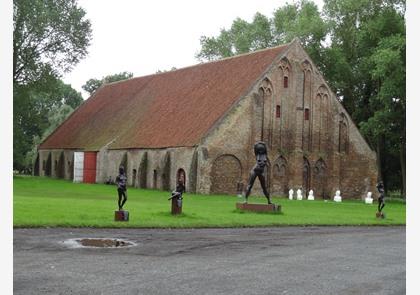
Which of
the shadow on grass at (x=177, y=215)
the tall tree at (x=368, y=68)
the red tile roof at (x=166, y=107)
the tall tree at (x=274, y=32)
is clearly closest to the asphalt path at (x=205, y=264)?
the shadow on grass at (x=177, y=215)

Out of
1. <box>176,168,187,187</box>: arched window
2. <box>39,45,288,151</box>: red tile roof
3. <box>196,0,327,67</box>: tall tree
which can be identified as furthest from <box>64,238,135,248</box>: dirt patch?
<box>196,0,327,67</box>: tall tree

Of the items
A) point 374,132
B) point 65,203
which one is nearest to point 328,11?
point 374,132

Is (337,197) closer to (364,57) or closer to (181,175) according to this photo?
(181,175)

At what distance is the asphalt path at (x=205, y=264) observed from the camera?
27.9 ft

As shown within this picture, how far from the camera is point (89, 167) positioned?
4819 cm

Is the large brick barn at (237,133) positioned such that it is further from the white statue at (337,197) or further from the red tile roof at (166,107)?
the white statue at (337,197)

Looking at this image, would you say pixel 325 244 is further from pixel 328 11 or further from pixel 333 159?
pixel 328 11

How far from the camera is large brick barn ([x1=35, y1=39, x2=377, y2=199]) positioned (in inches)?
1547

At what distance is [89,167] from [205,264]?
38.8 meters

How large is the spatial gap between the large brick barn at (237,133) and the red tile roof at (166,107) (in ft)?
0.36

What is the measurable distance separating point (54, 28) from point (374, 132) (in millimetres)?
25680

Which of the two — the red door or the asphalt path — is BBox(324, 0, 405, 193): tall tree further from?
the asphalt path

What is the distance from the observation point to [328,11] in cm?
5459

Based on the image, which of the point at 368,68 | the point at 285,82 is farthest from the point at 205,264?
the point at 368,68
